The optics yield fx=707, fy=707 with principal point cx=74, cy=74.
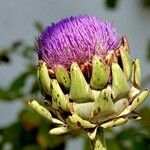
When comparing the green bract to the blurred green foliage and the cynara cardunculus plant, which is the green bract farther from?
the blurred green foliage

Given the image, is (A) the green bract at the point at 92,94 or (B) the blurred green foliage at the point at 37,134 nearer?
(A) the green bract at the point at 92,94

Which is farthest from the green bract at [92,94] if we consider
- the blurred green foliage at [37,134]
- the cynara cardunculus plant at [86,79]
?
the blurred green foliage at [37,134]

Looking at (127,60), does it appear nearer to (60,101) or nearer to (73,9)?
(60,101)

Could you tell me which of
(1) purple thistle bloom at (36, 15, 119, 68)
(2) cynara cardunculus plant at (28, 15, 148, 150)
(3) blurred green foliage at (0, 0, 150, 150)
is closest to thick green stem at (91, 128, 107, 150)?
(2) cynara cardunculus plant at (28, 15, 148, 150)

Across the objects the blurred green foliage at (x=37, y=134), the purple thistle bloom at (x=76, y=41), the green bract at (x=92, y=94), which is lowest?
the blurred green foliage at (x=37, y=134)

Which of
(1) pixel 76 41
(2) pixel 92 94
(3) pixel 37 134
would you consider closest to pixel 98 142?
(2) pixel 92 94

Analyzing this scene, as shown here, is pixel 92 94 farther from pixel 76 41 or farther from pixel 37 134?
pixel 37 134

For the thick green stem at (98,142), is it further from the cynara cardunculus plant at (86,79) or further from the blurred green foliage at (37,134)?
the blurred green foliage at (37,134)

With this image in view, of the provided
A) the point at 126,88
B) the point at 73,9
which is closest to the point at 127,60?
the point at 126,88
